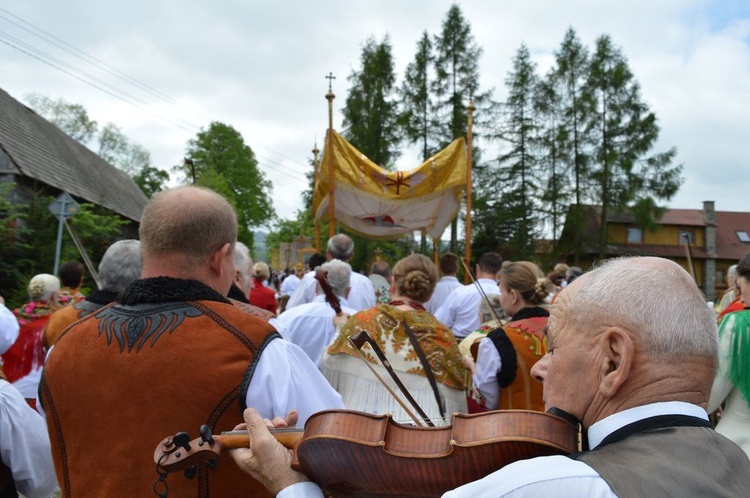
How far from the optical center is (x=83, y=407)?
1660mm

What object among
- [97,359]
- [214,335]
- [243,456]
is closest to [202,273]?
[214,335]

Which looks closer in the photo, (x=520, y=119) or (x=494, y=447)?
(x=494, y=447)

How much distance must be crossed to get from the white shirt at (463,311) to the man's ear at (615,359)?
5026 mm

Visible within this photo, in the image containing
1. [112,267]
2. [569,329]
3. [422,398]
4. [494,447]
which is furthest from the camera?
[422,398]

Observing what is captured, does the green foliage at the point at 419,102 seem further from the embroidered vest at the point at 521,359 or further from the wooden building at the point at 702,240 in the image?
the embroidered vest at the point at 521,359

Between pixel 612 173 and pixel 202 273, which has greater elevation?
pixel 612 173

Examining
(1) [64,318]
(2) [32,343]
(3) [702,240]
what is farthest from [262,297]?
(3) [702,240]

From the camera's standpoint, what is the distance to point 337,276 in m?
4.73

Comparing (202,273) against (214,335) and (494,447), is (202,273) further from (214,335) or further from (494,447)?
(494,447)

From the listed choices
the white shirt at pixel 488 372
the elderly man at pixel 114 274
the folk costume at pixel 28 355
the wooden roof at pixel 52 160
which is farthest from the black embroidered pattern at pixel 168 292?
the wooden roof at pixel 52 160

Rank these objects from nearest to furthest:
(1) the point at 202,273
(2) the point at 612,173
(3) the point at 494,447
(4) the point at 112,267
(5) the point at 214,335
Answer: (3) the point at 494,447 < (5) the point at 214,335 < (1) the point at 202,273 < (4) the point at 112,267 < (2) the point at 612,173

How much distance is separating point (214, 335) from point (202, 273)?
258mm

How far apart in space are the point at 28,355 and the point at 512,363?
3.20 m

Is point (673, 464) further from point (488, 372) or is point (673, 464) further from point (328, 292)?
point (328, 292)
